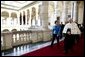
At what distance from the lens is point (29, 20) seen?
2394 centimetres

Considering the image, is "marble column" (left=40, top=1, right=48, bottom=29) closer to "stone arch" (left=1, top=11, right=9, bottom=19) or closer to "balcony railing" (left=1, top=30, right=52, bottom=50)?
"balcony railing" (left=1, top=30, right=52, bottom=50)

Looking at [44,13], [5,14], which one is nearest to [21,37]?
[44,13]

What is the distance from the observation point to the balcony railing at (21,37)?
751 centimetres

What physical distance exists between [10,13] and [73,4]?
1095cm

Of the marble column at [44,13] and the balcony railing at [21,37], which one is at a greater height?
the marble column at [44,13]

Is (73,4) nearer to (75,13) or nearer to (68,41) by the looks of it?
(75,13)

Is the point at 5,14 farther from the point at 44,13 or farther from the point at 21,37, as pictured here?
the point at 21,37

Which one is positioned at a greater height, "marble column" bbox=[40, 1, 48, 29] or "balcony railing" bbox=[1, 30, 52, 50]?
"marble column" bbox=[40, 1, 48, 29]

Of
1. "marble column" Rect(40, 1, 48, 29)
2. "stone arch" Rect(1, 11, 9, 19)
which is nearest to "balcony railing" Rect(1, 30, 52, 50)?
"marble column" Rect(40, 1, 48, 29)

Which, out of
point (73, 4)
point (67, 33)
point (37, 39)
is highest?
point (73, 4)

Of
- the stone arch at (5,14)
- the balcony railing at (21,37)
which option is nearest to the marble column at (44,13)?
the balcony railing at (21,37)

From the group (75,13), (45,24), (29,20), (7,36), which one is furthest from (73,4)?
(7,36)

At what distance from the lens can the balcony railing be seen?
24.6ft

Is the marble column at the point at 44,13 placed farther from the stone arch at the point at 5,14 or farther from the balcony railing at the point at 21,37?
the stone arch at the point at 5,14
